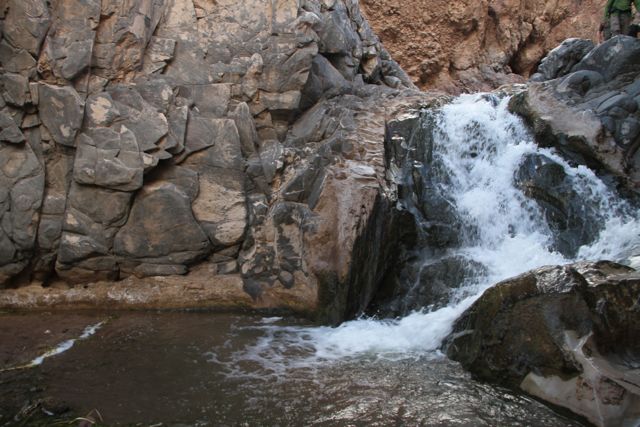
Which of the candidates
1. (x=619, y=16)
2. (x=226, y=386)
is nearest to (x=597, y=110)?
(x=619, y=16)

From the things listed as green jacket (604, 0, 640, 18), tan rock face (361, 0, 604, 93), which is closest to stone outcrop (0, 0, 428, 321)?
green jacket (604, 0, 640, 18)

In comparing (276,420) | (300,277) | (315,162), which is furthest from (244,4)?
(276,420)

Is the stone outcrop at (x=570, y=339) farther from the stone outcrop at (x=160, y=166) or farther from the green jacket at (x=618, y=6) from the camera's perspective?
the green jacket at (x=618, y=6)

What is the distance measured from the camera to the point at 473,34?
18.6m

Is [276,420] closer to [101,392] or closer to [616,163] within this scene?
[101,392]

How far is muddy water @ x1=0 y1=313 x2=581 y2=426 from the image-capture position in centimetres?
465

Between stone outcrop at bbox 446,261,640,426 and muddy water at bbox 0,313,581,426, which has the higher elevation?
stone outcrop at bbox 446,261,640,426

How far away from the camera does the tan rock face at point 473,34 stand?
17.8 metres

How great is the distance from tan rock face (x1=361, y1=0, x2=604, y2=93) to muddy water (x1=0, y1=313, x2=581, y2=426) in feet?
44.8

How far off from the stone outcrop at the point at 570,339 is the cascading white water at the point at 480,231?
1021 mm

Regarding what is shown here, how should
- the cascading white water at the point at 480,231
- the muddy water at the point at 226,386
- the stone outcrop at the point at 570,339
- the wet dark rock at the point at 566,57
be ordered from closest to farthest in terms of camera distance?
the stone outcrop at the point at 570,339 < the muddy water at the point at 226,386 < the cascading white water at the point at 480,231 < the wet dark rock at the point at 566,57

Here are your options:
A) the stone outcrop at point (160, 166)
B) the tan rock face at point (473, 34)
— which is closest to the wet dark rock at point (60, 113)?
the stone outcrop at point (160, 166)

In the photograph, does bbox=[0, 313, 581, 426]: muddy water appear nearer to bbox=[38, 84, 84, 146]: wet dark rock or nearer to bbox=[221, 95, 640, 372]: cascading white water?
bbox=[221, 95, 640, 372]: cascading white water

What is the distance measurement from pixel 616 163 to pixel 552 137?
103 cm
